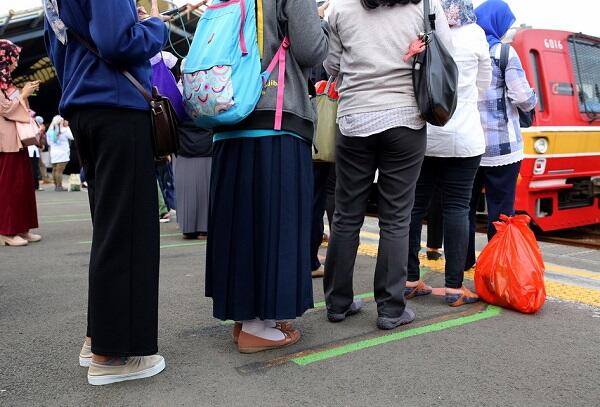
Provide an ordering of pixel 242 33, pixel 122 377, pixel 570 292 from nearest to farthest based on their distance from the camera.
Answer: pixel 122 377 → pixel 242 33 → pixel 570 292

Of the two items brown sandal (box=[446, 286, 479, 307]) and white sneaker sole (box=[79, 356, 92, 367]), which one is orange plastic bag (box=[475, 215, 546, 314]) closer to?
brown sandal (box=[446, 286, 479, 307])

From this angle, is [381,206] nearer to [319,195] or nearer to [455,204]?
[455,204]

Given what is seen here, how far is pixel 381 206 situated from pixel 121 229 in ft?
4.54

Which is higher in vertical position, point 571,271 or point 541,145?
point 541,145

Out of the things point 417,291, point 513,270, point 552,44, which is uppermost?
point 552,44

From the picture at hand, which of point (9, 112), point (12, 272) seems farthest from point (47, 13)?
point (9, 112)

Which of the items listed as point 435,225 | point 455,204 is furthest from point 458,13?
point 435,225

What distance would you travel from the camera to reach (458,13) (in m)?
3.42

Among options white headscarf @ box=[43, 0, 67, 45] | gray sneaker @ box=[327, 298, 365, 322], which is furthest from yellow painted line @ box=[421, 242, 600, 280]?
white headscarf @ box=[43, 0, 67, 45]

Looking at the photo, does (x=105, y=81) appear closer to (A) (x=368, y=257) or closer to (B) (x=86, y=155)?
(B) (x=86, y=155)

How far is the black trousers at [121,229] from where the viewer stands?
2.33 m

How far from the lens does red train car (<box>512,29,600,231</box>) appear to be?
5746mm

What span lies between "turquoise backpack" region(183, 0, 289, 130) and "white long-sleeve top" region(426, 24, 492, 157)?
1.17 meters

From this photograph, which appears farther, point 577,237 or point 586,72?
point 577,237
